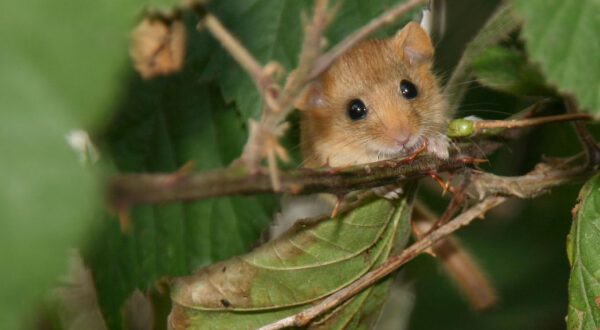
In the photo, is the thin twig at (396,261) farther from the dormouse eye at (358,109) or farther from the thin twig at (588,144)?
the dormouse eye at (358,109)

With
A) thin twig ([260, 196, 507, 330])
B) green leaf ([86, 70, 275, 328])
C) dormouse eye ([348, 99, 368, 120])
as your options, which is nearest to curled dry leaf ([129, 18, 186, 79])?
green leaf ([86, 70, 275, 328])

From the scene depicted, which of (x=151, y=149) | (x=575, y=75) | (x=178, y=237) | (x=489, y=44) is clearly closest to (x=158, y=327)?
(x=178, y=237)

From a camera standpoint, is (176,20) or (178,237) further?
(178,237)

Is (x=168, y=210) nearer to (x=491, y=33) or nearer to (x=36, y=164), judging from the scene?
(x=491, y=33)

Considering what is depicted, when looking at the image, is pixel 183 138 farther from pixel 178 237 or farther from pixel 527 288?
pixel 527 288

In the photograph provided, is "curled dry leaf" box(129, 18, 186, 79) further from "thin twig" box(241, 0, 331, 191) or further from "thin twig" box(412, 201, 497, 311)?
"thin twig" box(412, 201, 497, 311)

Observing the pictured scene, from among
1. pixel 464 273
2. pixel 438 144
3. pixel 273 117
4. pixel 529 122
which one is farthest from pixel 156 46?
pixel 464 273
